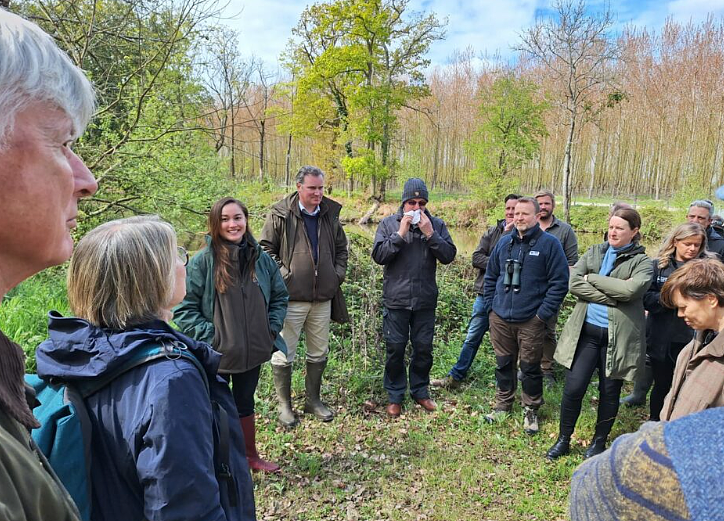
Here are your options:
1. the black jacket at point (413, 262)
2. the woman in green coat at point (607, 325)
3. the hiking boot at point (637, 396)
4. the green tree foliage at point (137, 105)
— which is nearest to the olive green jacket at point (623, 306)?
the woman in green coat at point (607, 325)

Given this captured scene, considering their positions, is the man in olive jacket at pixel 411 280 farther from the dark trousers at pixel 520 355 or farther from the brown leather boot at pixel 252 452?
the brown leather boot at pixel 252 452

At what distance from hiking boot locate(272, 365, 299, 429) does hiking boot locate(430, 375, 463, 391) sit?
1806mm

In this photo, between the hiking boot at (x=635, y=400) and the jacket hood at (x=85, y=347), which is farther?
the hiking boot at (x=635, y=400)

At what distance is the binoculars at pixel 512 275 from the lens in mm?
4305

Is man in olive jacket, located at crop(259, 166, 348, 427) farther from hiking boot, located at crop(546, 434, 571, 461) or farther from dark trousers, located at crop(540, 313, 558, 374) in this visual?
dark trousers, located at crop(540, 313, 558, 374)

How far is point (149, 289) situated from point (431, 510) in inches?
110

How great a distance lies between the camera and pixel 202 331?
3.27 m

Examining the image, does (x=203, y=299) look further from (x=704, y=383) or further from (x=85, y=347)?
(x=704, y=383)

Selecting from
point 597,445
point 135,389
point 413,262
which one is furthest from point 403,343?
point 135,389

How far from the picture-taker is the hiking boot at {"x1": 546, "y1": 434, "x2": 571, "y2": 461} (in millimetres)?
4000

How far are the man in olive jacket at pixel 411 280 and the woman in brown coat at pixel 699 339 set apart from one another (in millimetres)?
2140

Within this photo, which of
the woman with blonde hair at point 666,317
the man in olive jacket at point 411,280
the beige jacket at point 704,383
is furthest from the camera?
the man in olive jacket at point 411,280

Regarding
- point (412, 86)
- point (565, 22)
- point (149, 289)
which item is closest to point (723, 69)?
point (565, 22)

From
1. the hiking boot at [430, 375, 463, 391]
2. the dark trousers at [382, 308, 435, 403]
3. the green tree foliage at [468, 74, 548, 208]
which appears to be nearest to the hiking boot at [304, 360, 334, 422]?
the dark trousers at [382, 308, 435, 403]
